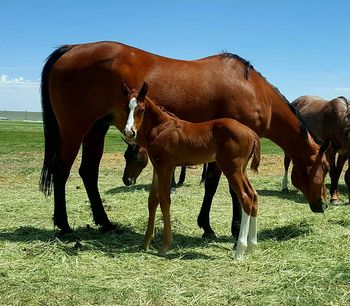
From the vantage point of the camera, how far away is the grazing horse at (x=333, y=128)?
9792 mm

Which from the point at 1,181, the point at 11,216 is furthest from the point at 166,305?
the point at 1,181

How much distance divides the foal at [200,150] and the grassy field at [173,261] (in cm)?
45

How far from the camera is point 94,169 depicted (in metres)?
6.86

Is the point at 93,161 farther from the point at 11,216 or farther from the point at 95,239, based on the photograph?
the point at 11,216

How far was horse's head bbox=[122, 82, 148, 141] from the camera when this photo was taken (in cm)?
475

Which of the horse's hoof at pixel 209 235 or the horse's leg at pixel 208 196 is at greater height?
the horse's leg at pixel 208 196

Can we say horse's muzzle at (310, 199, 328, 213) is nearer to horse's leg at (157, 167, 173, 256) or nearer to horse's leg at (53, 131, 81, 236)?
horse's leg at (157, 167, 173, 256)

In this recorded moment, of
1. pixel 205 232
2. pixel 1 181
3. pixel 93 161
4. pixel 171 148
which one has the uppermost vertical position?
pixel 171 148

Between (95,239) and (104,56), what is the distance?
2.39 metres

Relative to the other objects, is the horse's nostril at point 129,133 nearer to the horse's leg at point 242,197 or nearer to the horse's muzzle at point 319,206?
the horse's leg at point 242,197

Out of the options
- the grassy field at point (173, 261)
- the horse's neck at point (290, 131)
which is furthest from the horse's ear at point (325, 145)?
the grassy field at point (173, 261)

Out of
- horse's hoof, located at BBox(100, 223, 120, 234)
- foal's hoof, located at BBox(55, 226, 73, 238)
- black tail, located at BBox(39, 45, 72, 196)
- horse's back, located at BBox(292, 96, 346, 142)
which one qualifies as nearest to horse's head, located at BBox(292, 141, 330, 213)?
horse's hoof, located at BBox(100, 223, 120, 234)

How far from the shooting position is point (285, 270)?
4645 mm

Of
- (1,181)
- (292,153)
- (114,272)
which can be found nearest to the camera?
(114,272)
